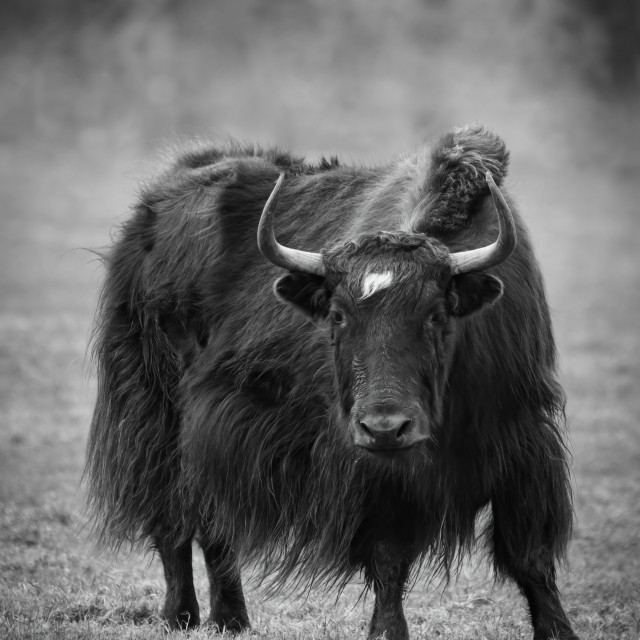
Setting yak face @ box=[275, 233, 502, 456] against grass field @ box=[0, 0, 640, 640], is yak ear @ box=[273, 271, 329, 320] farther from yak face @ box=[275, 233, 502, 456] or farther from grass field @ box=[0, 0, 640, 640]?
grass field @ box=[0, 0, 640, 640]

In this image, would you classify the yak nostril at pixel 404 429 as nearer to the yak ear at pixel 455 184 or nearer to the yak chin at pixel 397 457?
the yak chin at pixel 397 457

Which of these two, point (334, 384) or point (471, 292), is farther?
point (334, 384)

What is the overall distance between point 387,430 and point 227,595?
1958 mm

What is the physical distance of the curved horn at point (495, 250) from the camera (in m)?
4.60

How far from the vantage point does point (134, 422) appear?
20.4ft

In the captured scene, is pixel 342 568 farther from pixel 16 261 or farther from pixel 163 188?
pixel 16 261

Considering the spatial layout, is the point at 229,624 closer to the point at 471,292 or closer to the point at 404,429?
the point at 404,429

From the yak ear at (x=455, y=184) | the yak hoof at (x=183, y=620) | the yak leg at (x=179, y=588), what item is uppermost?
the yak ear at (x=455, y=184)

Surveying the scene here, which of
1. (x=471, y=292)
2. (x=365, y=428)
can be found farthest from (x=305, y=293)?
(x=365, y=428)

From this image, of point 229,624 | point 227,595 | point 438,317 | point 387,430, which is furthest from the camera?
point 227,595

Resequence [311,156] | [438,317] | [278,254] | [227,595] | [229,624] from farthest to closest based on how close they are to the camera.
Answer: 1. [311,156]
2. [227,595]
3. [229,624]
4. [278,254]
5. [438,317]

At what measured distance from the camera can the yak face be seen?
4.42 meters

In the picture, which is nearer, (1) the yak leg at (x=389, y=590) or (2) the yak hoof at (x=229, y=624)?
(1) the yak leg at (x=389, y=590)

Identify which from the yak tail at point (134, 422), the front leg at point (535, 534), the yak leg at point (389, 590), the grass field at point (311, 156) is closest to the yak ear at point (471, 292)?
the front leg at point (535, 534)
